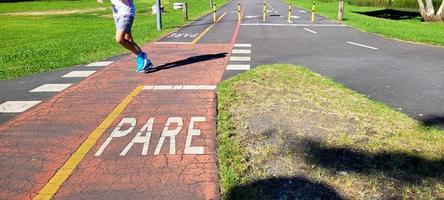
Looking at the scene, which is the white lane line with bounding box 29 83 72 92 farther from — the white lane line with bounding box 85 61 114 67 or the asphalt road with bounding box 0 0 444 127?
the white lane line with bounding box 85 61 114 67

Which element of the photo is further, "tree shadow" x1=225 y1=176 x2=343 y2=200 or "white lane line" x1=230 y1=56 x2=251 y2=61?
"white lane line" x1=230 y1=56 x2=251 y2=61

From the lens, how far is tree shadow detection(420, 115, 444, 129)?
553cm

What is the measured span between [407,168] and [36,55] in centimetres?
1075

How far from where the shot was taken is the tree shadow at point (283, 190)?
11.4ft

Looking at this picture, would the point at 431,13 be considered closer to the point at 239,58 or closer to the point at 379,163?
the point at 239,58

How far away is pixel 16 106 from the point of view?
6359mm

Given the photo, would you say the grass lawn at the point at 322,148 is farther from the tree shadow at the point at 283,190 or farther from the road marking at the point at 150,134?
the road marking at the point at 150,134

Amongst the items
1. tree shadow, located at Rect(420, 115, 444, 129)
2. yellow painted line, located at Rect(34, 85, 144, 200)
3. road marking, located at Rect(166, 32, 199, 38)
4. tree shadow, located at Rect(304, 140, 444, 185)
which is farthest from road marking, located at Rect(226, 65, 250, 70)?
road marking, located at Rect(166, 32, 199, 38)

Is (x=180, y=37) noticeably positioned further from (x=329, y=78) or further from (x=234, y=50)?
(x=329, y=78)

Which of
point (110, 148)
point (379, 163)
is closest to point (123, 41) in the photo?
point (110, 148)

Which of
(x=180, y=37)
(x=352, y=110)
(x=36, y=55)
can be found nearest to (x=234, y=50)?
(x=180, y=37)

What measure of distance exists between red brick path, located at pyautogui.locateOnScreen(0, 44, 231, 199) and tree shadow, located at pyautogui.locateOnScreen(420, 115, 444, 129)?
9.75 feet

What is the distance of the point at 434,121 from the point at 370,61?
200 inches

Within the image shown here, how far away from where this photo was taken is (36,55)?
1173 cm
